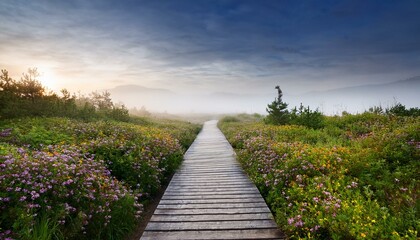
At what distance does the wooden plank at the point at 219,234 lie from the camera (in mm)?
5016

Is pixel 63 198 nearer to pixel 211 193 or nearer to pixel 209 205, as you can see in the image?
pixel 209 205

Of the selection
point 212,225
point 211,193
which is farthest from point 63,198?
point 211,193

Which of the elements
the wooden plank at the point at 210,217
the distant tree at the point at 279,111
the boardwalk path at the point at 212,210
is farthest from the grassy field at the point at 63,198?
the distant tree at the point at 279,111

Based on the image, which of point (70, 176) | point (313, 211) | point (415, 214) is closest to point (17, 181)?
point (70, 176)

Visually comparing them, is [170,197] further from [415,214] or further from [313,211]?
[415,214]

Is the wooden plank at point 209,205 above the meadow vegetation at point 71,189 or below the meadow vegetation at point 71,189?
below

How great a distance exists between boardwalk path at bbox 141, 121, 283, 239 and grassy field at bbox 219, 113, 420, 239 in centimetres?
44

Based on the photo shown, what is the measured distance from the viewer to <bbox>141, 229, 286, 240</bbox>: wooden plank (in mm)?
5016

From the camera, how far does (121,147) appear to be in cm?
870

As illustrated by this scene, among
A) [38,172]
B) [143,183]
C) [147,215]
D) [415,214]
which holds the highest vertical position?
[38,172]

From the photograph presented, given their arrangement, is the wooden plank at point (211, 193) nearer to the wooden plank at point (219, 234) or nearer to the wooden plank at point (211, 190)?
the wooden plank at point (211, 190)

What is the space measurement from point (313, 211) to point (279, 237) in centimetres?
83

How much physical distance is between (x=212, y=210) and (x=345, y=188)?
307 cm

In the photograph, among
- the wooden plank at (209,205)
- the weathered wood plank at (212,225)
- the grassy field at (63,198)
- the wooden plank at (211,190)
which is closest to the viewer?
the grassy field at (63,198)
